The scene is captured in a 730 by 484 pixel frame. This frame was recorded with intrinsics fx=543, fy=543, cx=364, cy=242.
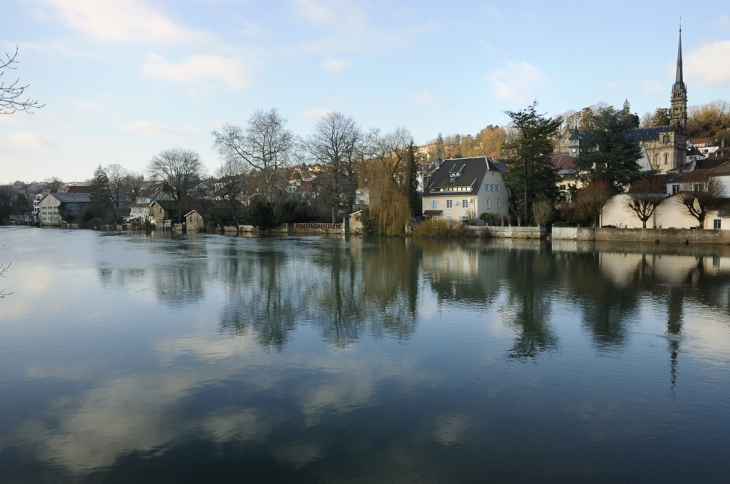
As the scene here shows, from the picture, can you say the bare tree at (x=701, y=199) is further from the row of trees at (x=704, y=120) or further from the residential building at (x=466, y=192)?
the row of trees at (x=704, y=120)

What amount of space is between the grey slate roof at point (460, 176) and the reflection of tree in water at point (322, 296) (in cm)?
2361

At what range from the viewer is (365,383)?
8969 millimetres

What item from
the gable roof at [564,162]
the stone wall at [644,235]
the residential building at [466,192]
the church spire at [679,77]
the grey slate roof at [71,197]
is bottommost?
the stone wall at [644,235]

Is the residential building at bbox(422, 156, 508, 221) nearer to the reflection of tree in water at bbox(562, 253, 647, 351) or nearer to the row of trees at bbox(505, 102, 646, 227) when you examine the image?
the row of trees at bbox(505, 102, 646, 227)

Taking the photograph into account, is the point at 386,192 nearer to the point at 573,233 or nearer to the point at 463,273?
the point at 573,233

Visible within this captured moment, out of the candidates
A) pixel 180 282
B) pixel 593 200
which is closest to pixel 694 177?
pixel 593 200

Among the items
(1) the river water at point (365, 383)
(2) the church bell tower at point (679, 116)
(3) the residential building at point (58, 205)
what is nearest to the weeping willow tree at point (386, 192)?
(1) the river water at point (365, 383)

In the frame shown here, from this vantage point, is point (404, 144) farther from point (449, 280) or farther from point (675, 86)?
point (675, 86)

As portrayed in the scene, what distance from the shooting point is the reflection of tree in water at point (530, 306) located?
37.4 feet

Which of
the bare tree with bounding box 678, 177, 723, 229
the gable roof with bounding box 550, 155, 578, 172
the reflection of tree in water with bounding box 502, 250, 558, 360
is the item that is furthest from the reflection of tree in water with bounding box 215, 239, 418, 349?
the gable roof with bounding box 550, 155, 578, 172

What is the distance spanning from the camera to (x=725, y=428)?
7.28 meters

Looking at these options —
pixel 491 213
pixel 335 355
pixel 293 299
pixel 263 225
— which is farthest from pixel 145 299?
pixel 263 225

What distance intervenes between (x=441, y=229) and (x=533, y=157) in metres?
9.71

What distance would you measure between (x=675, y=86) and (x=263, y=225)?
194ft
